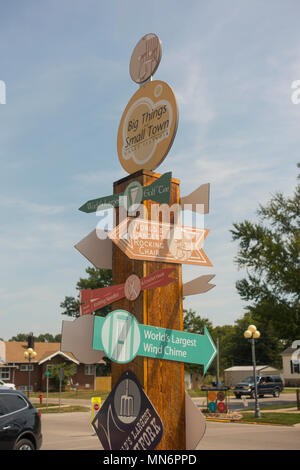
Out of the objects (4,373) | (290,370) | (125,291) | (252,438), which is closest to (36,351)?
(4,373)

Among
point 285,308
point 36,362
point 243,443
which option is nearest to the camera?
point 243,443

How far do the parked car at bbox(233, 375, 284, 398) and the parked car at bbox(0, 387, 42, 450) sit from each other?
103 ft

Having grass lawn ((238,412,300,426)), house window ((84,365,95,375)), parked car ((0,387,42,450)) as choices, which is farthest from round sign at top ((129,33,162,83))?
house window ((84,365,95,375))

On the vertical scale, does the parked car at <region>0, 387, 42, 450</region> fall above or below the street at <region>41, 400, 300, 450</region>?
above

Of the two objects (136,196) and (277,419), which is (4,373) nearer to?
(277,419)

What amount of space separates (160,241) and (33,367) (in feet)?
164

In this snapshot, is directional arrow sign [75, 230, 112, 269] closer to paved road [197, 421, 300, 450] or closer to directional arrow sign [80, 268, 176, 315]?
directional arrow sign [80, 268, 176, 315]

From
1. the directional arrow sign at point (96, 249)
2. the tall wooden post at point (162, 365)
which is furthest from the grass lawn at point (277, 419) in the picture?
the directional arrow sign at point (96, 249)

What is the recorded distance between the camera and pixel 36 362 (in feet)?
167

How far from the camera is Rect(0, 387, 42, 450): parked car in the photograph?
902cm

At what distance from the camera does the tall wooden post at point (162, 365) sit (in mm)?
4984
